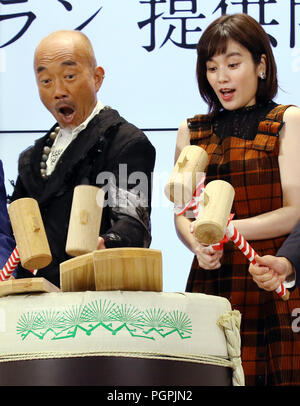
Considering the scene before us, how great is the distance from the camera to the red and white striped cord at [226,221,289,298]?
162 cm

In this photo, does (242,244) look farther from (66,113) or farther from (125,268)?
(66,113)

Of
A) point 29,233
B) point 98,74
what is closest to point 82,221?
point 29,233

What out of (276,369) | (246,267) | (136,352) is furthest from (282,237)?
(136,352)

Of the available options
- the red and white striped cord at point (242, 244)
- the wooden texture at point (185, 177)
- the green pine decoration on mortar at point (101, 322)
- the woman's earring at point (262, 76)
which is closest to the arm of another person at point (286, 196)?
the woman's earring at point (262, 76)

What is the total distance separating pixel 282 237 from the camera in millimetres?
2070

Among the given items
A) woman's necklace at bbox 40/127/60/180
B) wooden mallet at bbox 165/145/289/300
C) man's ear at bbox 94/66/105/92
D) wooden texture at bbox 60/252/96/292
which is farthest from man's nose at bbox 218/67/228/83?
wooden texture at bbox 60/252/96/292

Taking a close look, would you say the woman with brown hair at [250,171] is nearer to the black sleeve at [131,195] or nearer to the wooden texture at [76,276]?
the black sleeve at [131,195]

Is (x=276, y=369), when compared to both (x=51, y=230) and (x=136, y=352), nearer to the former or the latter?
(x=51, y=230)

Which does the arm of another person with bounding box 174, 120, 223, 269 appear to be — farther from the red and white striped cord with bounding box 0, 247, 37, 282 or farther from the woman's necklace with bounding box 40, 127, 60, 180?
the red and white striped cord with bounding box 0, 247, 37, 282

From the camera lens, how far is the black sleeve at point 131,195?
187cm

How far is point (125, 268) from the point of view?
1.32 m

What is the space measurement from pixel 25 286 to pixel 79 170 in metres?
0.75

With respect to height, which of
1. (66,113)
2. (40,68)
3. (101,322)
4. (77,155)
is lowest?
(101,322)

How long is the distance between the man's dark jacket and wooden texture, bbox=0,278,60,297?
617mm
